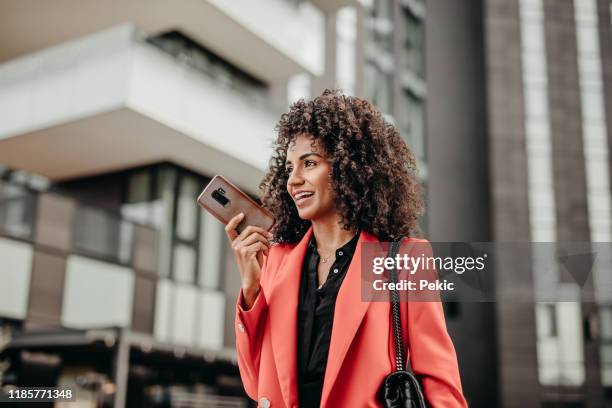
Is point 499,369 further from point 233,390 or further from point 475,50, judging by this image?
point 233,390

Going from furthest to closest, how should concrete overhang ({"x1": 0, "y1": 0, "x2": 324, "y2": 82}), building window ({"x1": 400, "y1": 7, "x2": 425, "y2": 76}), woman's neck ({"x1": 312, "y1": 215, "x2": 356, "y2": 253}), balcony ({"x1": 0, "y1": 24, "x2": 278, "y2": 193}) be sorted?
building window ({"x1": 400, "y1": 7, "x2": 425, "y2": 76}), concrete overhang ({"x1": 0, "y1": 0, "x2": 324, "y2": 82}), balcony ({"x1": 0, "y1": 24, "x2": 278, "y2": 193}), woman's neck ({"x1": 312, "y1": 215, "x2": 356, "y2": 253})

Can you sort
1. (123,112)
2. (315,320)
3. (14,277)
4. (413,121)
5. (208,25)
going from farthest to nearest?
(413,121), (208,25), (14,277), (123,112), (315,320)

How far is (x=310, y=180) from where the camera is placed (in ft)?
8.14

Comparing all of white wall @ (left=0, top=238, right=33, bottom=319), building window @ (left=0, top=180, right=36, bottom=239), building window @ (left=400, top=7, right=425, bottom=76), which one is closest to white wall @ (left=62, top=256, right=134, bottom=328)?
white wall @ (left=0, top=238, right=33, bottom=319)

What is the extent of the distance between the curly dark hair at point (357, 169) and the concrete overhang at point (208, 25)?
36.2ft

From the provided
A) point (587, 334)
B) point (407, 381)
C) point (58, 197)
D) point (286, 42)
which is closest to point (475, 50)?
point (587, 334)

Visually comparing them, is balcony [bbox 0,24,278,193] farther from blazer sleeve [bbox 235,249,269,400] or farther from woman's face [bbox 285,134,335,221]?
blazer sleeve [bbox 235,249,269,400]

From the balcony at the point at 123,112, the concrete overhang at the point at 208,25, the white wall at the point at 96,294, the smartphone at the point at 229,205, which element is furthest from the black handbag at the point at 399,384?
the white wall at the point at 96,294

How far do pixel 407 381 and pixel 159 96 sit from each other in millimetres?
11034

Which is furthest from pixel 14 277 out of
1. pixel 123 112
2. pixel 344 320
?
pixel 344 320

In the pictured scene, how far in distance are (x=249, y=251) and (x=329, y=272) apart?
261 millimetres

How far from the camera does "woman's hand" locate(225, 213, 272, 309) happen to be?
2422 mm

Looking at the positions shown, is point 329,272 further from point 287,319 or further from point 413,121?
point 413,121

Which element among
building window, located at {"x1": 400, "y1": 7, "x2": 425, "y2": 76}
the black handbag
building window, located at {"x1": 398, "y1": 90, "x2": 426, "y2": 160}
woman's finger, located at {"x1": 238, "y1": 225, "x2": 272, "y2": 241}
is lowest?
the black handbag
